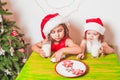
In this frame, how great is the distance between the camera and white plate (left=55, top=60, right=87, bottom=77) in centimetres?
116

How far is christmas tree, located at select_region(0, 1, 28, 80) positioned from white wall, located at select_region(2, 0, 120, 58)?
0.14m

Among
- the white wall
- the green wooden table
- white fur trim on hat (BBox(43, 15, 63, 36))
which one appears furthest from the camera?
the white wall

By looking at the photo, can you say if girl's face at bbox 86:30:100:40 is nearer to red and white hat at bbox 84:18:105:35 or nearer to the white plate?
red and white hat at bbox 84:18:105:35

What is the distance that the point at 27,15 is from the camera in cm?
155

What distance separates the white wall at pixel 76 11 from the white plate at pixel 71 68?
37 centimetres

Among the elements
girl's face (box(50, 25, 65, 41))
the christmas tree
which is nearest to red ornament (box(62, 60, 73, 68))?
girl's face (box(50, 25, 65, 41))

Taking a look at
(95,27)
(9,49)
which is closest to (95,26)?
(95,27)

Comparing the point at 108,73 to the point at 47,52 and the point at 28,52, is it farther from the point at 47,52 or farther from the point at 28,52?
the point at 28,52

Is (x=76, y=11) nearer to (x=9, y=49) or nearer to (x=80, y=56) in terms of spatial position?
(x=80, y=56)

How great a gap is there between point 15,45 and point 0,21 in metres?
0.19

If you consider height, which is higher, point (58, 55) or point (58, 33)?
point (58, 33)

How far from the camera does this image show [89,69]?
1.21m

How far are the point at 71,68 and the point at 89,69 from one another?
0.35 feet

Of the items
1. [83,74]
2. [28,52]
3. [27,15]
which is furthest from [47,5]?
[83,74]
